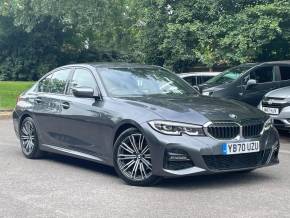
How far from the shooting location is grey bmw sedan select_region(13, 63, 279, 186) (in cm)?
677

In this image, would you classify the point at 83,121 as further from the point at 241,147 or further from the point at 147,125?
the point at 241,147

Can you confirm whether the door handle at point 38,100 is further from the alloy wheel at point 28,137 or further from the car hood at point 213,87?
the car hood at point 213,87

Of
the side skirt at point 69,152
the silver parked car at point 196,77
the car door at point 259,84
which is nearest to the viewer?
the side skirt at point 69,152

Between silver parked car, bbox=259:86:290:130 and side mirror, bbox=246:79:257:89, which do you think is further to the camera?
side mirror, bbox=246:79:257:89

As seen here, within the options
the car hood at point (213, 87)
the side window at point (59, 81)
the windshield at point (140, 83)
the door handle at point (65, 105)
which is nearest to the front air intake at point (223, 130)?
the windshield at point (140, 83)

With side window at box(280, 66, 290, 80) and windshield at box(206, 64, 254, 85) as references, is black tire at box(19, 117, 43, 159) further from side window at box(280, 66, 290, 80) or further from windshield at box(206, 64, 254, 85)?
side window at box(280, 66, 290, 80)

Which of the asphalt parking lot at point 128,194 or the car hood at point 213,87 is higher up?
the car hood at point 213,87

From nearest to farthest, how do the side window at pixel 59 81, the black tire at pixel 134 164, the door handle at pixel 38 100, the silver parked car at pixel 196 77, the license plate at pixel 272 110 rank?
the black tire at pixel 134 164, the side window at pixel 59 81, the door handle at pixel 38 100, the license plate at pixel 272 110, the silver parked car at pixel 196 77

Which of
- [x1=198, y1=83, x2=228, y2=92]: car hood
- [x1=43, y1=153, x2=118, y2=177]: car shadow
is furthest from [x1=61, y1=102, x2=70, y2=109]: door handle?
[x1=198, y1=83, x2=228, y2=92]: car hood

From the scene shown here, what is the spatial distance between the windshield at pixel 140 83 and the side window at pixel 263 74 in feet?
18.8

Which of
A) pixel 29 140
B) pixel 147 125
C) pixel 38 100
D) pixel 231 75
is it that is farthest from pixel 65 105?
pixel 231 75

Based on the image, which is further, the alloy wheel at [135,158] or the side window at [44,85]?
the side window at [44,85]

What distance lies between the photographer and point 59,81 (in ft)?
29.6

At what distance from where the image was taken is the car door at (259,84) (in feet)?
45.0
